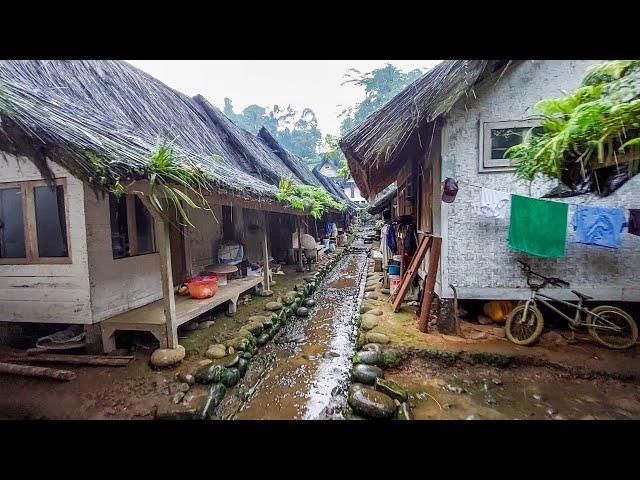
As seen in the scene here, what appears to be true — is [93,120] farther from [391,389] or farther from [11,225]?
[391,389]

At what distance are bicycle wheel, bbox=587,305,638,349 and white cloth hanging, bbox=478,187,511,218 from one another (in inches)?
81.9

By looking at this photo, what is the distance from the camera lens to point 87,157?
3.83 metres

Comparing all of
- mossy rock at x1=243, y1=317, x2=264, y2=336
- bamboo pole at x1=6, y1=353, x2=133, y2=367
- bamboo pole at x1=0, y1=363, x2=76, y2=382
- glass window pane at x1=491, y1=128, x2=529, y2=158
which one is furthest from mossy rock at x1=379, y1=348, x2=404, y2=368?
bamboo pole at x1=0, y1=363, x2=76, y2=382

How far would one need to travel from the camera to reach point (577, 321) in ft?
16.1

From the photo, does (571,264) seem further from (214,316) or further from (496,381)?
(214,316)

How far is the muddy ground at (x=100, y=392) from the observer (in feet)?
12.0

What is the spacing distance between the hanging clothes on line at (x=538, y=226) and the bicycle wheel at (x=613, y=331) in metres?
1.11

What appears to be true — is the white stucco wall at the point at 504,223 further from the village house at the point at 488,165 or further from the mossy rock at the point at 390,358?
the mossy rock at the point at 390,358

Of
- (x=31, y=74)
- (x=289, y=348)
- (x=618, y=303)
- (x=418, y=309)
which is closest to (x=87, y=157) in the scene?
(x=31, y=74)

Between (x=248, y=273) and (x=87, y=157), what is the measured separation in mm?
5757

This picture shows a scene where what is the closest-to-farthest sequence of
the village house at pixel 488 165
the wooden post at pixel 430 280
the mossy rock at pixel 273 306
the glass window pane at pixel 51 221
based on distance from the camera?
the glass window pane at pixel 51 221
the village house at pixel 488 165
the wooden post at pixel 430 280
the mossy rock at pixel 273 306

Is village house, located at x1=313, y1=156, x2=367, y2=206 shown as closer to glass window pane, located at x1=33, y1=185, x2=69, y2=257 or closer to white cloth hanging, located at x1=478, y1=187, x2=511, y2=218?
white cloth hanging, located at x1=478, y1=187, x2=511, y2=218

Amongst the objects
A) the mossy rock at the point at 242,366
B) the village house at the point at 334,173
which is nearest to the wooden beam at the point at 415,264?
the mossy rock at the point at 242,366

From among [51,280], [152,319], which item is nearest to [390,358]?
[152,319]
